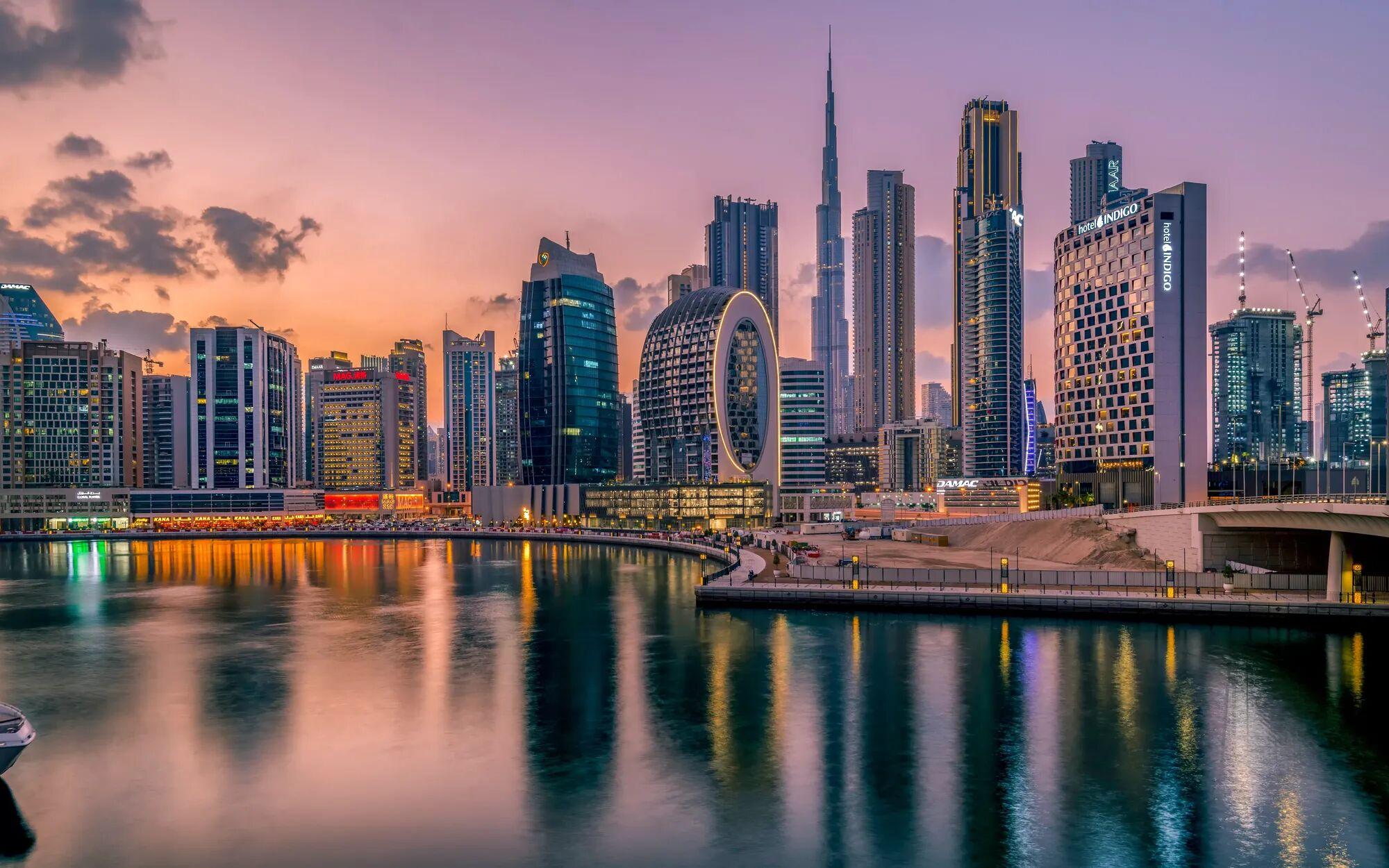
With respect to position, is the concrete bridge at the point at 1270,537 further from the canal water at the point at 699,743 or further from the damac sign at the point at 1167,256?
the damac sign at the point at 1167,256

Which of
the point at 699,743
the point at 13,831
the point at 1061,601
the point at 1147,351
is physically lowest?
the point at 699,743

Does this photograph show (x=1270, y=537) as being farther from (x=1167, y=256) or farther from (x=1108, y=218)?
(x=1108, y=218)

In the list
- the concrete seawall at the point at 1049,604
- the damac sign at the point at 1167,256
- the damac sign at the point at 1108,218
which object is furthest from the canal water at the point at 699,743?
the damac sign at the point at 1108,218

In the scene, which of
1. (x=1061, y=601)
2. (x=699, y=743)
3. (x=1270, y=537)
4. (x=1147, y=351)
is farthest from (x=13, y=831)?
(x=1147, y=351)

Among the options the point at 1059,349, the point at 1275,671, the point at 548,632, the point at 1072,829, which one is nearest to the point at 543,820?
the point at 1072,829

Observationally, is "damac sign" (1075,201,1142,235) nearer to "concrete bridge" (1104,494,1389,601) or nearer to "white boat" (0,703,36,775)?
"concrete bridge" (1104,494,1389,601)

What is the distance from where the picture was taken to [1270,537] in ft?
298

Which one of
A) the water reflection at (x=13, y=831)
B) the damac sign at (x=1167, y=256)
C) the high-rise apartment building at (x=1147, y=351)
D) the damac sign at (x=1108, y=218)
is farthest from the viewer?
the damac sign at (x=1108, y=218)

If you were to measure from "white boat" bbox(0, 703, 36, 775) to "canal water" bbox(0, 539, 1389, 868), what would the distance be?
1530 millimetres

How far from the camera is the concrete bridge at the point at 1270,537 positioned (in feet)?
249

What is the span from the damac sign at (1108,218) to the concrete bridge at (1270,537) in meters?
75.1

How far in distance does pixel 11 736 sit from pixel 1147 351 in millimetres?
156380

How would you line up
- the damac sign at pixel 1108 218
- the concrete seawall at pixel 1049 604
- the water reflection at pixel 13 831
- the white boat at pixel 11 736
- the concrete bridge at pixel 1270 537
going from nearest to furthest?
the water reflection at pixel 13 831 < the white boat at pixel 11 736 < the concrete seawall at pixel 1049 604 < the concrete bridge at pixel 1270 537 < the damac sign at pixel 1108 218

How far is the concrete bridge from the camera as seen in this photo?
7600 centimetres
